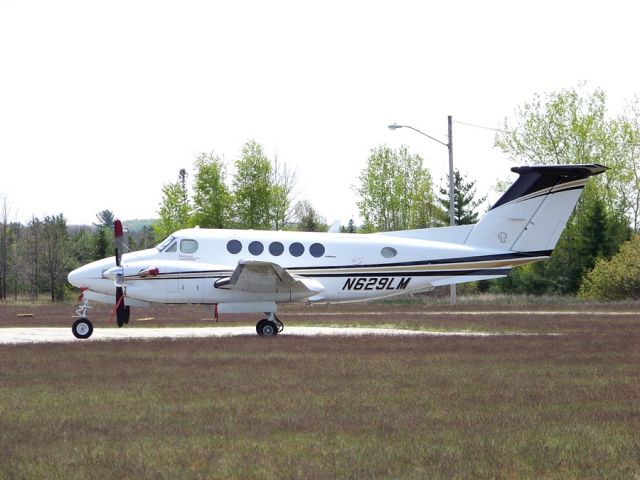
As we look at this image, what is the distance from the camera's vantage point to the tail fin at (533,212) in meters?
26.2

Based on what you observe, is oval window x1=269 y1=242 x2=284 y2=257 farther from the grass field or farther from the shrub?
the shrub

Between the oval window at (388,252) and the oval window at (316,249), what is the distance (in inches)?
64.5

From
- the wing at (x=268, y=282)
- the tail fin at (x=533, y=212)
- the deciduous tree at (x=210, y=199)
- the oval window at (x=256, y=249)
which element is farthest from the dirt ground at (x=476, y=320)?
the deciduous tree at (x=210, y=199)

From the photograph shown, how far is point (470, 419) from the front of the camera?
12.7 meters

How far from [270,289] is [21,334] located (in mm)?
7988

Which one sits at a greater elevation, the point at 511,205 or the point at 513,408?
the point at 511,205

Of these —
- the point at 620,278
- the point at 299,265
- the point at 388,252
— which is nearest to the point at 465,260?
the point at 388,252

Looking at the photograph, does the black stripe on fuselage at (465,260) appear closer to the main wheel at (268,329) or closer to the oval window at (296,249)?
the oval window at (296,249)

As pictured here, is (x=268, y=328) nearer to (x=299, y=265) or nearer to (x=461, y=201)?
(x=299, y=265)

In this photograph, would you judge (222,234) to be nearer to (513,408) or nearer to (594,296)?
(513,408)

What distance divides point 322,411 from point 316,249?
518 inches

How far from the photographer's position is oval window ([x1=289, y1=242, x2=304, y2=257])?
2633 cm

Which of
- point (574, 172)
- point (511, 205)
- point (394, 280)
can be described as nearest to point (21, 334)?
point (394, 280)

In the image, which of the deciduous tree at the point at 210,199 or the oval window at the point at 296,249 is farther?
the deciduous tree at the point at 210,199
